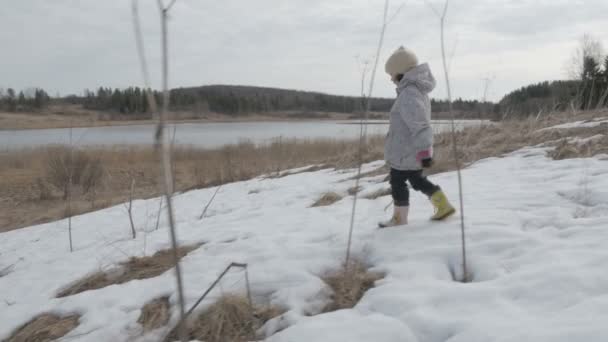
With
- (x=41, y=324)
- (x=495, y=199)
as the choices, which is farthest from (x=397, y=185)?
(x=41, y=324)

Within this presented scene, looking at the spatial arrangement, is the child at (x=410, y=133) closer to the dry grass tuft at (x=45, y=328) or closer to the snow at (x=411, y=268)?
the snow at (x=411, y=268)

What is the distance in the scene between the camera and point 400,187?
8.45ft

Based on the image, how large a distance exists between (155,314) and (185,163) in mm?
13447

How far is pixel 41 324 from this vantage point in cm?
216

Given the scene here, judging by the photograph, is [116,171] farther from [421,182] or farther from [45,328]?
[421,182]

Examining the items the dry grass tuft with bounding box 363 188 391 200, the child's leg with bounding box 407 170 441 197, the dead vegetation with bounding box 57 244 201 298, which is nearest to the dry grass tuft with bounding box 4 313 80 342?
the dead vegetation with bounding box 57 244 201 298

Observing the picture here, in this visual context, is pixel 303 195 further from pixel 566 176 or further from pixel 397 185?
pixel 566 176

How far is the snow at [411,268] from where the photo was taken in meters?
1.43

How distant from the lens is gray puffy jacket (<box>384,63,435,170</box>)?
7.88 ft

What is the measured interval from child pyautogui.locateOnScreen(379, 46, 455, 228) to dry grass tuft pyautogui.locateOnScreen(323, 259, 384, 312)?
715 mm

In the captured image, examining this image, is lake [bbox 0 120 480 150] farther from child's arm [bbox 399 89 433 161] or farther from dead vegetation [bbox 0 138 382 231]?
child's arm [bbox 399 89 433 161]

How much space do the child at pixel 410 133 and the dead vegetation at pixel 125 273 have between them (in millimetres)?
1859

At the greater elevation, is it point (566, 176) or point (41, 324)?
point (566, 176)

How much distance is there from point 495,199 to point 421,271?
1470 mm
